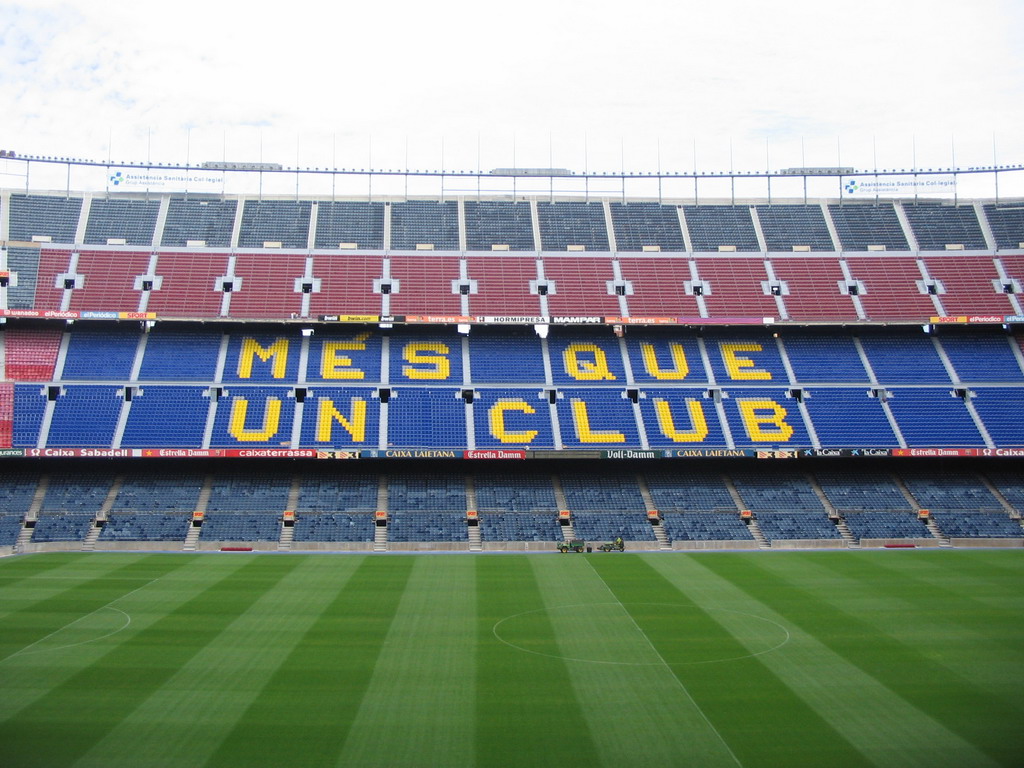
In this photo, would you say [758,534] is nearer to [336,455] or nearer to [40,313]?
[336,455]

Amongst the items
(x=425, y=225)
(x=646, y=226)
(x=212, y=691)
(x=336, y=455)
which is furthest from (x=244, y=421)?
(x=646, y=226)

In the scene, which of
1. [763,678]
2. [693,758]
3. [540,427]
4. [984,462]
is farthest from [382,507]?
[984,462]

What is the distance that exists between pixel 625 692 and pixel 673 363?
113 feet

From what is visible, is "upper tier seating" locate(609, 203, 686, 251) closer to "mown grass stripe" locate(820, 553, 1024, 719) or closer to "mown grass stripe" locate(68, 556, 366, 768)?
"mown grass stripe" locate(820, 553, 1024, 719)

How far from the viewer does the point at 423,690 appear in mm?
22688

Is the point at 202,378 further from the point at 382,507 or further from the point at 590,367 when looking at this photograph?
the point at 590,367

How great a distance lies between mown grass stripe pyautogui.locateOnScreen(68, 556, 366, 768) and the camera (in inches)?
746

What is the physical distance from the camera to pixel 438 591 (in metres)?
34.6

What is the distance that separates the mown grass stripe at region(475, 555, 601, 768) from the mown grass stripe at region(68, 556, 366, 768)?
5.96 meters

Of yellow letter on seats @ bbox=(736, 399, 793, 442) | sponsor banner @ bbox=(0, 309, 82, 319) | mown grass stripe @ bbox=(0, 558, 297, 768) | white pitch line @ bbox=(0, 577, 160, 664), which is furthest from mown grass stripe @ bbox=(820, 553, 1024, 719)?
sponsor banner @ bbox=(0, 309, 82, 319)

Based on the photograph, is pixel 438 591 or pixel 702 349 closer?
pixel 438 591

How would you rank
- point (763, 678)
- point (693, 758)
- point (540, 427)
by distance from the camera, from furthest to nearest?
1. point (540, 427)
2. point (763, 678)
3. point (693, 758)

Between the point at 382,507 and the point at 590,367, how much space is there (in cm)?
1587

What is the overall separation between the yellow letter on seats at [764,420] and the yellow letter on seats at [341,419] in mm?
22273
